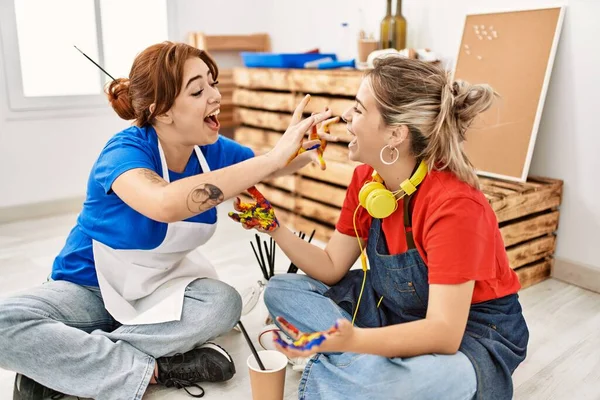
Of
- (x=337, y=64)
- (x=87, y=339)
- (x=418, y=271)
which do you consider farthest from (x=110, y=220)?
(x=337, y=64)

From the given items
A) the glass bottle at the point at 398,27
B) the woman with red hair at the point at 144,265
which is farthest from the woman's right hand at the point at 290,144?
the glass bottle at the point at 398,27

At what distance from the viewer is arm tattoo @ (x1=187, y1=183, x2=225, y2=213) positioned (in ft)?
4.75

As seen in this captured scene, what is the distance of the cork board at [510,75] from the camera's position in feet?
7.45

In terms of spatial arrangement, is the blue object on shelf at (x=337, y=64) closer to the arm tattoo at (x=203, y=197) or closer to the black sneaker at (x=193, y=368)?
the arm tattoo at (x=203, y=197)

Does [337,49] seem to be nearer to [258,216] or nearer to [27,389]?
[258,216]

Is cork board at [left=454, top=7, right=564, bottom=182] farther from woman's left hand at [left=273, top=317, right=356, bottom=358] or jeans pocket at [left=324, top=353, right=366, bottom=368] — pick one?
woman's left hand at [left=273, top=317, right=356, bottom=358]

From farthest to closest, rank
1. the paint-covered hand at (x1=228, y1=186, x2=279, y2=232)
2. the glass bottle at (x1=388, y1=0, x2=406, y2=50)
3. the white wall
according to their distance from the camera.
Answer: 1. the glass bottle at (x1=388, y1=0, x2=406, y2=50)
2. the white wall
3. the paint-covered hand at (x1=228, y1=186, x2=279, y2=232)

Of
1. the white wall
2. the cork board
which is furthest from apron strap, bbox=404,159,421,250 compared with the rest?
the white wall

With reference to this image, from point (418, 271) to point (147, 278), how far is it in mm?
788

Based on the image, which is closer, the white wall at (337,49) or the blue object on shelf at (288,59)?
the white wall at (337,49)

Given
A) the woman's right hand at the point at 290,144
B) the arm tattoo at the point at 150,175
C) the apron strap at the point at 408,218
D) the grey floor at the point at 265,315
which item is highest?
the woman's right hand at the point at 290,144

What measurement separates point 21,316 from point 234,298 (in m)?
0.58

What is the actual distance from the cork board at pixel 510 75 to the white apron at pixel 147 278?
1189mm

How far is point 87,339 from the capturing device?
1.51m
